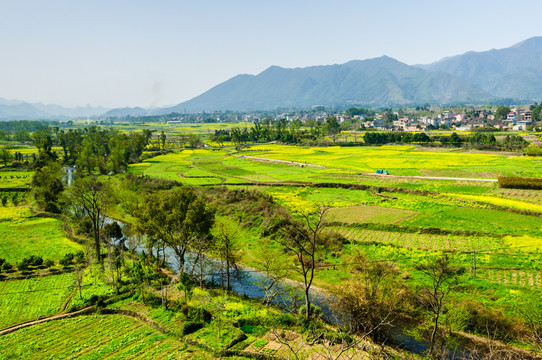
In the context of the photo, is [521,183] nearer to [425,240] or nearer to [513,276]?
[425,240]

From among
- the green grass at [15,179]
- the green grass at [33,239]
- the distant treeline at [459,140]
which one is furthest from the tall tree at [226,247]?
the distant treeline at [459,140]

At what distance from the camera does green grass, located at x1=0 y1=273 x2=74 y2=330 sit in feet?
72.1

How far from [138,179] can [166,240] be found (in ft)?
131

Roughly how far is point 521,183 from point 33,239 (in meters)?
63.8

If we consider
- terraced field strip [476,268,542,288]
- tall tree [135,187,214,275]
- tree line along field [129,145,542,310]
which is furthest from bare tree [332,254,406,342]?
tall tree [135,187,214,275]

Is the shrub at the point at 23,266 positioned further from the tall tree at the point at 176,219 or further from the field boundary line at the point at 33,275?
the tall tree at the point at 176,219

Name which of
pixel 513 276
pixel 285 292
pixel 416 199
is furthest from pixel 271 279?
pixel 416 199

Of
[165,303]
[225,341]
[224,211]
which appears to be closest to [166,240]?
[165,303]

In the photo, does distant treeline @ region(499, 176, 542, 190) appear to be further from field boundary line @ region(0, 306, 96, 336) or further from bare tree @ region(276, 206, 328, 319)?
field boundary line @ region(0, 306, 96, 336)

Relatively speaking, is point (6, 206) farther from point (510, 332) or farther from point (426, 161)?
point (426, 161)

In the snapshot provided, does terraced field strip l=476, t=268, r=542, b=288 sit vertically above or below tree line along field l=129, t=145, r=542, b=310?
below

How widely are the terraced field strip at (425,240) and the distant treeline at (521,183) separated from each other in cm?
2397

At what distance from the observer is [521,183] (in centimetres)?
4956

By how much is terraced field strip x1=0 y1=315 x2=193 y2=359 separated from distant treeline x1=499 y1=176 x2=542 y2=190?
5152 centimetres
